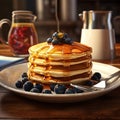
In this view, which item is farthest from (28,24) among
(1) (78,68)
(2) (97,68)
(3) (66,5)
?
(3) (66,5)

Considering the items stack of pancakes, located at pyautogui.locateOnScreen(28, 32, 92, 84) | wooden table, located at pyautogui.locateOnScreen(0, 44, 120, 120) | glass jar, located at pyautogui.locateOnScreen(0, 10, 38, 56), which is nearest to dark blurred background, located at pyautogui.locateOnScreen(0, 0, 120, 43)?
glass jar, located at pyautogui.locateOnScreen(0, 10, 38, 56)

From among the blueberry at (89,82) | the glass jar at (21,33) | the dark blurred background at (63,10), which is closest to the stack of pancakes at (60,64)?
the blueberry at (89,82)

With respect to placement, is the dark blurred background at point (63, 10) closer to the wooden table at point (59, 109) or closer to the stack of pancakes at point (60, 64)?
the stack of pancakes at point (60, 64)

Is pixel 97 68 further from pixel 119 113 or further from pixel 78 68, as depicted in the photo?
pixel 119 113

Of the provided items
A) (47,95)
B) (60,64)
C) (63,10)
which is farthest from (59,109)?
(63,10)

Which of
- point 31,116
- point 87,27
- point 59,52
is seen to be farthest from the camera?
point 87,27

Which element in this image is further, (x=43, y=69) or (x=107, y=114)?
(x=43, y=69)
